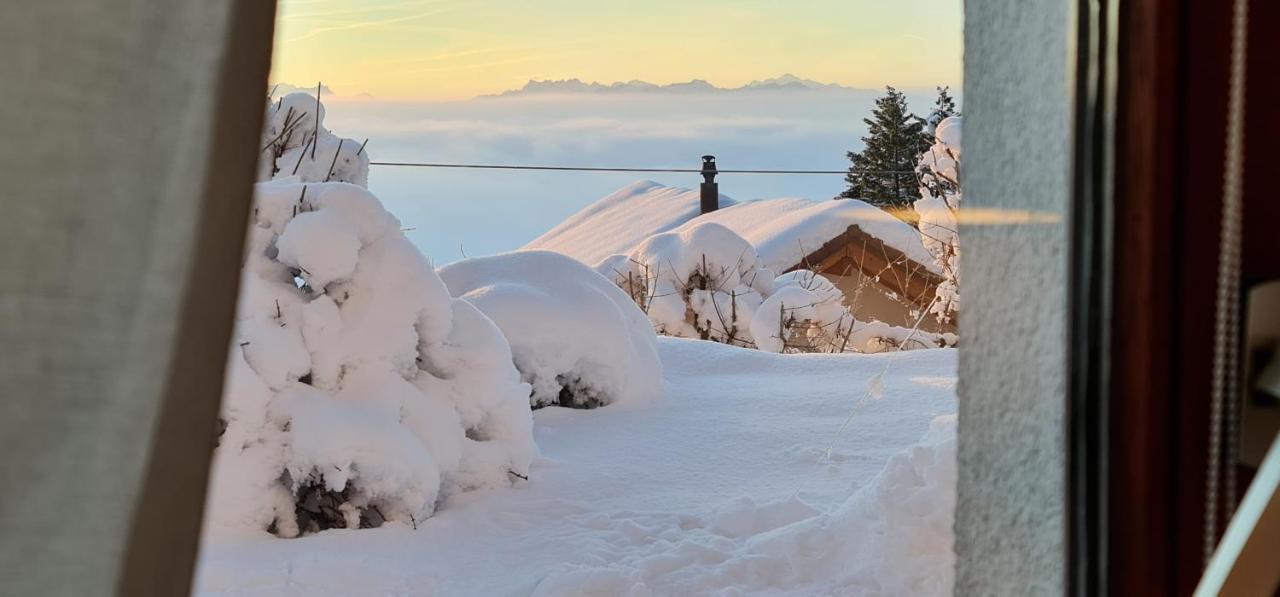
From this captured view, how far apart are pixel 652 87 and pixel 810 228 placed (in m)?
1.55

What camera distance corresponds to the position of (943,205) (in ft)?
17.1

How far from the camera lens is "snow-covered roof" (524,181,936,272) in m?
6.58

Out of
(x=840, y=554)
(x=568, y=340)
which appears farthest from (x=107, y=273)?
(x=568, y=340)

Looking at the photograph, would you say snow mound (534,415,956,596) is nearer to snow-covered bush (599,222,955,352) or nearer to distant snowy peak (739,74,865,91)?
snow-covered bush (599,222,955,352)

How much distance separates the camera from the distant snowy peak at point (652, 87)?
6.93m

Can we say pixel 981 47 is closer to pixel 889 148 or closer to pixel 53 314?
pixel 53 314

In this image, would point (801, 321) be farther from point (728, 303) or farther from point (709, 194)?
point (709, 194)

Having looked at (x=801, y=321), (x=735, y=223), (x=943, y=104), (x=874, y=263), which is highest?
(x=943, y=104)

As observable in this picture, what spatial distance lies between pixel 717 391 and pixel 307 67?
5.57 ft

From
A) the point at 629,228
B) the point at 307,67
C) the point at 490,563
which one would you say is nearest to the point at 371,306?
the point at 490,563

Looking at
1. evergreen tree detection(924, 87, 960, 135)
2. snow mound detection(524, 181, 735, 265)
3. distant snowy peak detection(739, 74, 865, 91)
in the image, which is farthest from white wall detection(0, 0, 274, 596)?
→ evergreen tree detection(924, 87, 960, 135)

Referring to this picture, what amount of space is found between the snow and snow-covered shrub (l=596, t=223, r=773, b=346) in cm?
239

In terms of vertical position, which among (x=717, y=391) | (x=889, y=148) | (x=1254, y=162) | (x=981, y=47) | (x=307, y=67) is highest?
(x=889, y=148)

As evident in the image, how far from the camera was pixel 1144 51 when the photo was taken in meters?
0.63
